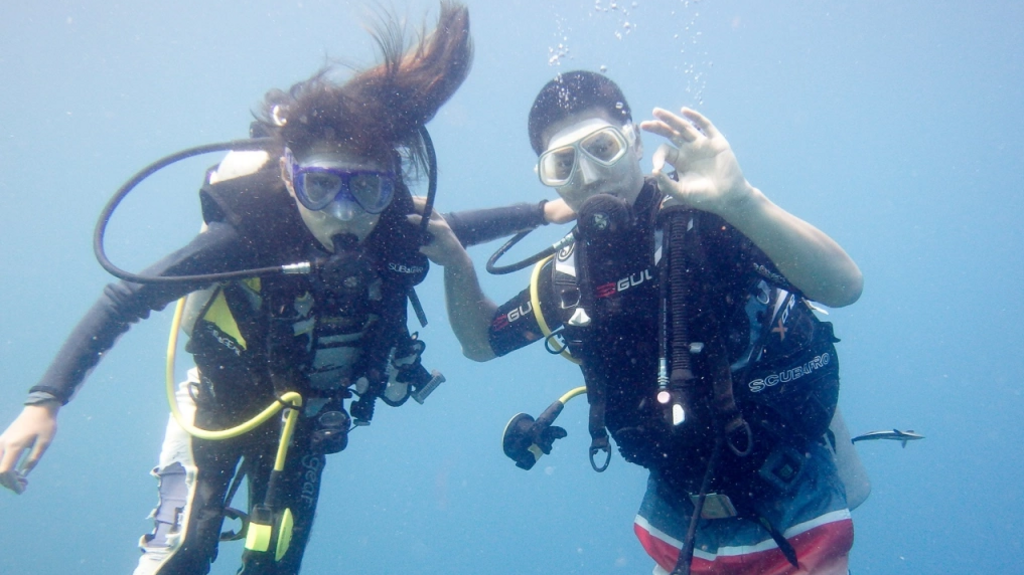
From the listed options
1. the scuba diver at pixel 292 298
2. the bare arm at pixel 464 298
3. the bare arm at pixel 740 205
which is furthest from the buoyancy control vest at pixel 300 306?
the bare arm at pixel 740 205

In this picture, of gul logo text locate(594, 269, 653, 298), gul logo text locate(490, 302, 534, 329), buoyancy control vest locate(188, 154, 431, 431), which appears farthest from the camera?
gul logo text locate(490, 302, 534, 329)

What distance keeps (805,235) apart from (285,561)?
367cm

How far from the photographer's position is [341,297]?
3.29 m

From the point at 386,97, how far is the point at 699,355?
231cm

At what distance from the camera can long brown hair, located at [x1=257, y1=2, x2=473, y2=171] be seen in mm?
3309

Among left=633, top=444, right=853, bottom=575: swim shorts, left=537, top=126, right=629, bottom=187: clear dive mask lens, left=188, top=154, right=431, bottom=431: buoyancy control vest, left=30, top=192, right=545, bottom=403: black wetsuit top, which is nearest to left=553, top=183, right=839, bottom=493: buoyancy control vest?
left=633, top=444, right=853, bottom=575: swim shorts

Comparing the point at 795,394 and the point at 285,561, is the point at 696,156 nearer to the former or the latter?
the point at 795,394

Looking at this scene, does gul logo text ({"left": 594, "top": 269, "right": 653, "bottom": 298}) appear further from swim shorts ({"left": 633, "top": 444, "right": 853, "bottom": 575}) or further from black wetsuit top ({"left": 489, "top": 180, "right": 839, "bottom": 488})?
swim shorts ({"left": 633, "top": 444, "right": 853, "bottom": 575})

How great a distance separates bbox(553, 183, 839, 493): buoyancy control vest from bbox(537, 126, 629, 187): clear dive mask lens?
296 mm

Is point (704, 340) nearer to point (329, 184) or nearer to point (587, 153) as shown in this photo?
point (587, 153)

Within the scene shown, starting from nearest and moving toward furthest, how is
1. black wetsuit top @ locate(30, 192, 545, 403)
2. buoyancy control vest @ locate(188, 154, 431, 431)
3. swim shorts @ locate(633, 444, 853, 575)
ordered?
swim shorts @ locate(633, 444, 853, 575), black wetsuit top @ locate(30, 192, 545, 403), buoyancy control vest @ locate(188, 154, 431, 431)

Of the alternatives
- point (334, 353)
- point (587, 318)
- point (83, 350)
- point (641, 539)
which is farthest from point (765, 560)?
point (83, 350)

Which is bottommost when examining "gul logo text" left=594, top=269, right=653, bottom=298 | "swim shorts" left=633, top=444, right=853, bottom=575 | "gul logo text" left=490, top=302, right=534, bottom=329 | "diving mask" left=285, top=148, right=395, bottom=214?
"swim shorts" left=633, top=444, right=853, bottom=575

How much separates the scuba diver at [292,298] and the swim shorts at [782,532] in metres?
1.97
